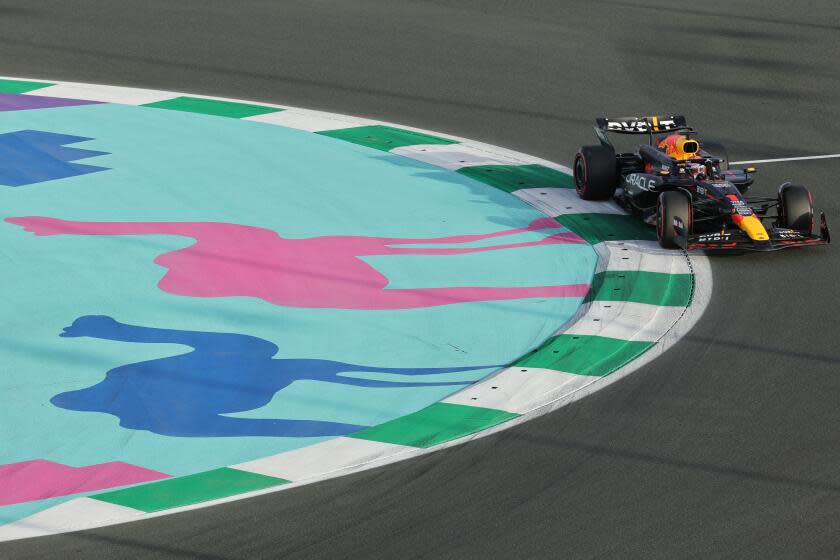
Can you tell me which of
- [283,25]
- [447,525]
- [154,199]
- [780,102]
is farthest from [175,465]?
[283,25]

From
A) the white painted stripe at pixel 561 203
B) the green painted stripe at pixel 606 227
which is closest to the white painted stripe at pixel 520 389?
the green painted stripe at pixel 606 227

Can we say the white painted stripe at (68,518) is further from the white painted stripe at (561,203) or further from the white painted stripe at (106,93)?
the white painted stripe at (106,93)

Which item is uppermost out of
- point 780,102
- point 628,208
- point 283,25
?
point 283,25

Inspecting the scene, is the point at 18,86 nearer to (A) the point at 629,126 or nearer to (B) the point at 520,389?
(A) the point at 629,126

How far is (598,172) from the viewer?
1193 cm

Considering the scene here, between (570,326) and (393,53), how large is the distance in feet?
25.8

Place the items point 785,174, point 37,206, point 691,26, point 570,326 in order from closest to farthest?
point 570,326 < point 37,206 < point 785,174 < point 691,26

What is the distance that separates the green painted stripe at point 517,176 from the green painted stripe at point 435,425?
4.69 meters

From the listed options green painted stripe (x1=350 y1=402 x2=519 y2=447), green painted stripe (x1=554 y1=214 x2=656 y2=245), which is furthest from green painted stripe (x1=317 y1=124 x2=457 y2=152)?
green painted stripe (x1=350 y1=402 x2=519 y2=447)

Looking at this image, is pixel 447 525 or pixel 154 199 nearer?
pixel 447 525

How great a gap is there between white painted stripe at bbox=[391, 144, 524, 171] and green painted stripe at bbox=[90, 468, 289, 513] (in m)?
6.19

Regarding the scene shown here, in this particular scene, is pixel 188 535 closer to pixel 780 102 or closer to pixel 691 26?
pixel 780 102

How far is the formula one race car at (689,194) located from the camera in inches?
419

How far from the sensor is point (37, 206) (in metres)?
11.7
